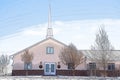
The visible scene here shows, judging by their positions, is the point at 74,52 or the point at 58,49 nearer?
the point at 74,52

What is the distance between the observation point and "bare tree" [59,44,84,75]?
4159 centimetres

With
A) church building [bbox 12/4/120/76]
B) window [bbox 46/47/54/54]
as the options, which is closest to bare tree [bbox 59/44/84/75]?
church building [bbox 12/4/120/76]

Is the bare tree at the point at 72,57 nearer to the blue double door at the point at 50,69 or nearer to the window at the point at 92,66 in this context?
the window at the point at 92,66

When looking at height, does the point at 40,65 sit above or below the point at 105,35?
below

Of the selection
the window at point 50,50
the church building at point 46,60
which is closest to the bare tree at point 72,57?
the church building at point 46,60

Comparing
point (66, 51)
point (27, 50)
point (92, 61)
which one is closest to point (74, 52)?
point (66, 51)

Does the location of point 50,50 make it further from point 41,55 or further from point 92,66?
point 92,66

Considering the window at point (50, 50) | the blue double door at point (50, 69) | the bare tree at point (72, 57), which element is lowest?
the blue double door at point (50, 69)

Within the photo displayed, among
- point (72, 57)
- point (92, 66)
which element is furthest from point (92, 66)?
point (72, 57)

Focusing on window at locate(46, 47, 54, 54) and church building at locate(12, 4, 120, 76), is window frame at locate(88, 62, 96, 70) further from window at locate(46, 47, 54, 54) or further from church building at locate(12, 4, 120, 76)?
window at locate(46, 47, 54, 54)

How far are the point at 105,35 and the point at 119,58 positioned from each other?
7.28 metres

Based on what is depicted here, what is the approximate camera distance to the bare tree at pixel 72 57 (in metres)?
41.6

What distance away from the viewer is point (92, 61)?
43781 millimetres

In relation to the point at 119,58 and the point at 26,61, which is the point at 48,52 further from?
the point at 119,58
